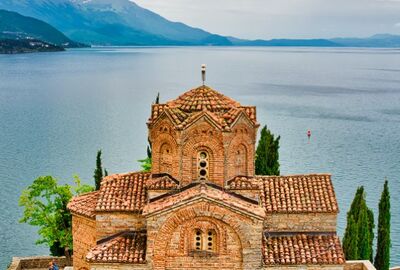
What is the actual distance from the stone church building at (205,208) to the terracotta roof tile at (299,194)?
0.13 ft

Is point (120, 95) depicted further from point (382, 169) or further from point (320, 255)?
point (320, 255)

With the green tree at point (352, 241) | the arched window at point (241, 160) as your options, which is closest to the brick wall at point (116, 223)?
the arched window at point (241, 160)

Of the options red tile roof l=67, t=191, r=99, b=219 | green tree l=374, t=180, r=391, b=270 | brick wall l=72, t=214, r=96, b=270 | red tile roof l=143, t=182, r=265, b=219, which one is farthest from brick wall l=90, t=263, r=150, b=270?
green tree l=374, t=180, r=391, b=270

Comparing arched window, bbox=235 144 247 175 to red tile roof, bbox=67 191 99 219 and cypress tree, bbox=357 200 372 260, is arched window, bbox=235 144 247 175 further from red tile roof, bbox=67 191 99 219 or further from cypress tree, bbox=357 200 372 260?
cypress tree, bbox=357 200 372 260

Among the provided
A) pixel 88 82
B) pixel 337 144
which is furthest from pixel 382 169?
pixel 88 82

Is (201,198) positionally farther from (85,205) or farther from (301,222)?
(85,205)

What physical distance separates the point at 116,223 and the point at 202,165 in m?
3.95

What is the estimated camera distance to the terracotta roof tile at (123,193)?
70.7ft

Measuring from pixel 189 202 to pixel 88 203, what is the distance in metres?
5.64

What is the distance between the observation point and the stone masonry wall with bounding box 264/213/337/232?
21.6m

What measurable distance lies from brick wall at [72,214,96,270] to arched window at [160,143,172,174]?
3.53 meters

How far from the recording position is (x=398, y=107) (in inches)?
4043

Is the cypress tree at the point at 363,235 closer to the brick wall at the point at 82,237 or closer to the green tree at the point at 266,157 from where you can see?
the green tree at the point at 266,157

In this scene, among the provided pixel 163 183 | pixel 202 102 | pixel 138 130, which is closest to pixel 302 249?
pixel 163 183
